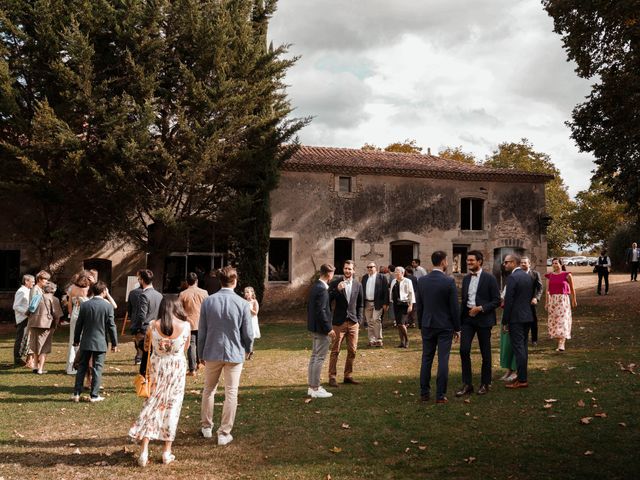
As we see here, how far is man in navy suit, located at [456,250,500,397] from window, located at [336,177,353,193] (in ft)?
47.2

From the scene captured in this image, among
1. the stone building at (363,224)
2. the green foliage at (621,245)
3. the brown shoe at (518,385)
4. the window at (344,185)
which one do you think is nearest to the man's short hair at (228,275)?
the brown shoe at (518,385)

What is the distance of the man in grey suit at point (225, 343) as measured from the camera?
585 centimetres

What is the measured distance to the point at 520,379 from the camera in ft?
26.9

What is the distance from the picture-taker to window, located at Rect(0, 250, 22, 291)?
64.3ft

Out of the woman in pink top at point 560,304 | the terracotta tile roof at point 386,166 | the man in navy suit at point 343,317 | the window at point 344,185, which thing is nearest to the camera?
the man in navy suit at point 343,317

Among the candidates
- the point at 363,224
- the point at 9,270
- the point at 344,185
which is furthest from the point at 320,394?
the point at 9,270

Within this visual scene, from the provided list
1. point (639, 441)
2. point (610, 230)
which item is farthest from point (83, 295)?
point (610, 230)

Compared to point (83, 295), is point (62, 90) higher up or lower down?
higher up

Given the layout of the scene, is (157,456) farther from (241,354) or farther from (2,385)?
(2,385)

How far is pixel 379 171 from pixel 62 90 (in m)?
11.8

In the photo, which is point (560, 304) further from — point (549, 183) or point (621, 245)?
point (549, 183)

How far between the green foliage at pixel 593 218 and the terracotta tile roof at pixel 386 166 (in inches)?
994

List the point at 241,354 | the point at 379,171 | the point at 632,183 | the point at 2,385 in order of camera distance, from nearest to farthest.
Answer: the point at 241,354
the point at 2,385
the point at 632,183
the point at 379,171

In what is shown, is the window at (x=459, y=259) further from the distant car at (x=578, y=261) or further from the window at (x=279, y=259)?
the distant car at (x=578, y=261)
